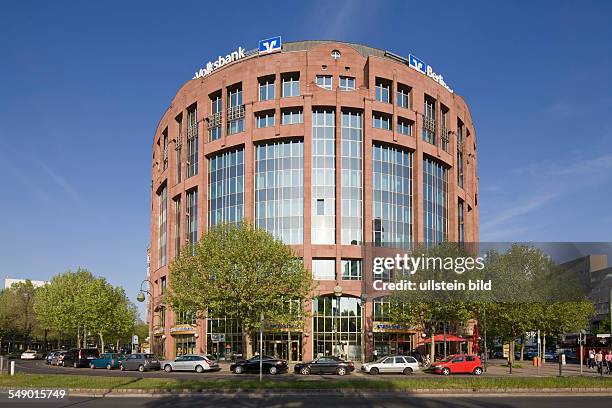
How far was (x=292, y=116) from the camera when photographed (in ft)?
236

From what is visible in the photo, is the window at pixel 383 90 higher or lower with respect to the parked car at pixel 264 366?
higher

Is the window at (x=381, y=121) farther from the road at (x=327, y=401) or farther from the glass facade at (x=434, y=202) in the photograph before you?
the road at (x=327, y=401)

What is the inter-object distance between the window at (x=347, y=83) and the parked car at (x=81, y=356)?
132 ft

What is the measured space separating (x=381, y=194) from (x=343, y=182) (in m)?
4.81

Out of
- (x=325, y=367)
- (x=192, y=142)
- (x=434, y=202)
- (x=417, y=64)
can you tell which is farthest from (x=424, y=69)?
(x=325, y=367)

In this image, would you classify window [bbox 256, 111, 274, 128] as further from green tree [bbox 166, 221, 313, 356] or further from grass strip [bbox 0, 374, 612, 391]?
grass strip [bbox 0, 374, 612, 391]

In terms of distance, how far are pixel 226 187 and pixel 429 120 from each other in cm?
2715

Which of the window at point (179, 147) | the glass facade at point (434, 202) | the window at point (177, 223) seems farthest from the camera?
the window at point (179, 147)

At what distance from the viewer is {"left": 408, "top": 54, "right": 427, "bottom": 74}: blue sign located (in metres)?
76.5

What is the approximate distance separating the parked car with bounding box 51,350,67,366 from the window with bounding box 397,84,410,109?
48217 millimetres

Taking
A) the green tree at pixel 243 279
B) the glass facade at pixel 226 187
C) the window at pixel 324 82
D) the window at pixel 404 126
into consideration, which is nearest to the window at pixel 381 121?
the window at pixel 404 126

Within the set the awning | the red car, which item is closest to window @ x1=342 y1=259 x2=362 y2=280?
the awning

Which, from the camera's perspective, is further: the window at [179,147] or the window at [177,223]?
the window at [179,147]

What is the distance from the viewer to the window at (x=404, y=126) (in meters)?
74.4
